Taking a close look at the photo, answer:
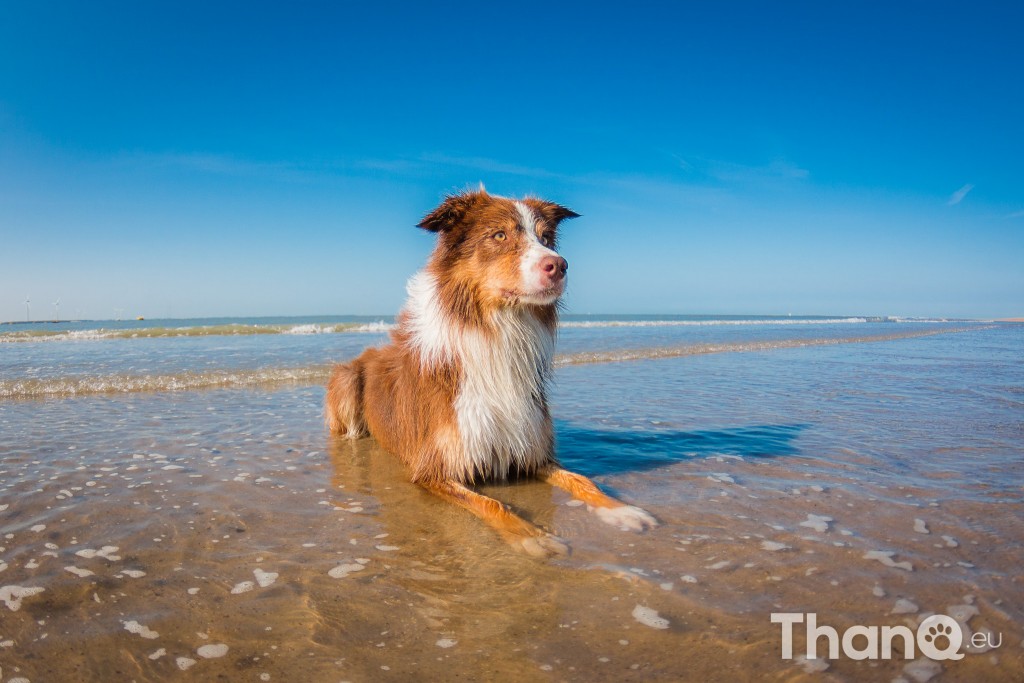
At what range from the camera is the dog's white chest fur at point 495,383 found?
4.02 metres

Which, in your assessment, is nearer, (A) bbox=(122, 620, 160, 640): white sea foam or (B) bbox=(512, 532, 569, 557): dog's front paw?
(A) bbox=(122, 620, 160, 640): white sea foam

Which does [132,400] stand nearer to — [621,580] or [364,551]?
[364,551]

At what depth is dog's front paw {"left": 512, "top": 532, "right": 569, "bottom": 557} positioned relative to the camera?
9.62ft

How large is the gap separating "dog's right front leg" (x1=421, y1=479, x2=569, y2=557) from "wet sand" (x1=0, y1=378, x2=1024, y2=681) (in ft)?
0.28

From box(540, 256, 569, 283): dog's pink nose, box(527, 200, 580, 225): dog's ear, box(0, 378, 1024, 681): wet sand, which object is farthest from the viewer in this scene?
box(527, 200, 580, 225): dog's ear

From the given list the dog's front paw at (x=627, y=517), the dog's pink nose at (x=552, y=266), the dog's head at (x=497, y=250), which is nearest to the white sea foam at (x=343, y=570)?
the dog's front paw at (x=627, y=517)

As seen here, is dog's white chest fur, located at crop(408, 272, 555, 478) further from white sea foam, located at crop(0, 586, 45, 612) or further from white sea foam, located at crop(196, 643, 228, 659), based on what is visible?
white sea foam, located at crop(0, 586, 45, 612)

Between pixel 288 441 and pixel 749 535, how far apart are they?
4668 millimetres

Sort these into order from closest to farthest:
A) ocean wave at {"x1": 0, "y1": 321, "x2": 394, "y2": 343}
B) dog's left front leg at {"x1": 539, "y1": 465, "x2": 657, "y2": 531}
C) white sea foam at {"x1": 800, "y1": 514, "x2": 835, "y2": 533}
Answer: white sea foam at {"x1": 800, "y1": 514, "x2": 835, "y2": 533}
dog's left front leg at {"x1": 539, "y1": 465, "x2": 657, "y2": 531}
ocean wave at {"x1": 0, "y1": 321, "x2": 394, "y2": 343}

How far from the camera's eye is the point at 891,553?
2.83 m

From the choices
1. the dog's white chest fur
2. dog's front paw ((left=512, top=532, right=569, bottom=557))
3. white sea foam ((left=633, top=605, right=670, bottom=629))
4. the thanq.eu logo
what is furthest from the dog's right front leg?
the thanq.eu logo

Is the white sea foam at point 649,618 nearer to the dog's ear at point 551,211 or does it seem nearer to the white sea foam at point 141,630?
the white sea foam at point 141,630

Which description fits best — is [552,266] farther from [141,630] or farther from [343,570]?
[141,630]

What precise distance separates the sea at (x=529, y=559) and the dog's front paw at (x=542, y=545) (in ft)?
0.31
